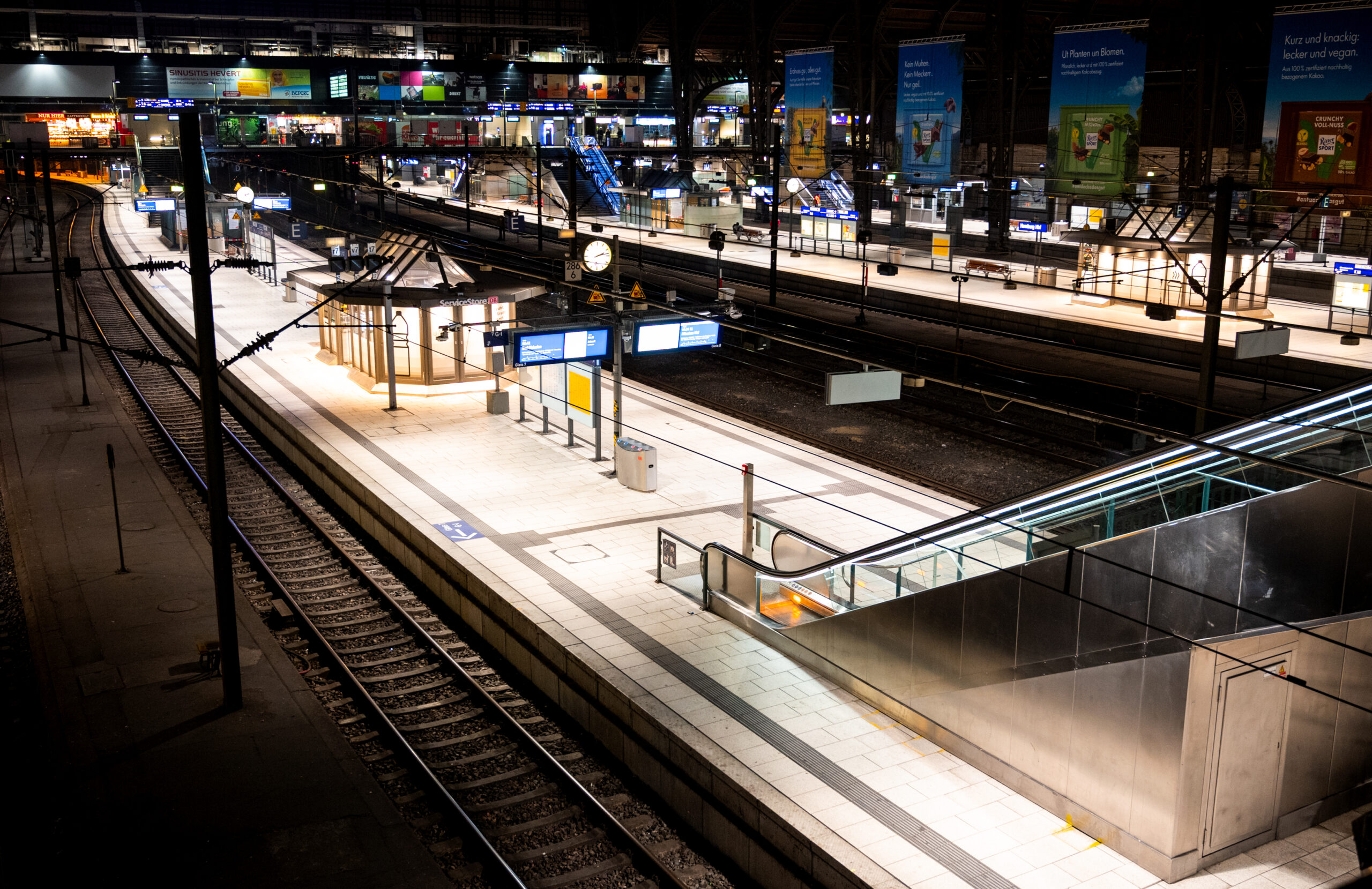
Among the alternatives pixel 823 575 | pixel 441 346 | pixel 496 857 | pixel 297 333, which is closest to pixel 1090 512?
pixel 823 575

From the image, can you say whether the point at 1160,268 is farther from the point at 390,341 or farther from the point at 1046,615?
the point at 1046,615

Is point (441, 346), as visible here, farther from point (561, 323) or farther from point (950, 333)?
point (950, 333)

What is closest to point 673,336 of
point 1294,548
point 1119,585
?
point 1119,585

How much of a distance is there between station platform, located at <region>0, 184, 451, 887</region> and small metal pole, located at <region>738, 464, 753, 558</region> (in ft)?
16.6

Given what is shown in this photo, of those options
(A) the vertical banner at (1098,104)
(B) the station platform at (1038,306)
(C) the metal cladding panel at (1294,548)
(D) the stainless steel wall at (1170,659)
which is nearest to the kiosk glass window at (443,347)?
(B) the station platform at (1038,306)

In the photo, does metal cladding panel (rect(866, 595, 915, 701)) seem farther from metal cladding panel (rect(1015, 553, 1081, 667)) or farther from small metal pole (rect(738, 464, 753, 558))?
small metal pole (rect(738, 464, 753, 558))

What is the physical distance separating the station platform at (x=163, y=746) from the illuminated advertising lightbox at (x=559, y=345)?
5343mm

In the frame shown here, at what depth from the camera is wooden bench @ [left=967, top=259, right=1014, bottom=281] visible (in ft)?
119

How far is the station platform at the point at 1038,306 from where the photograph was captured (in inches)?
1044

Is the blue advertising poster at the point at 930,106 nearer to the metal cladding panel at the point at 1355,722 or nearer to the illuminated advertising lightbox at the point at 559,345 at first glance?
the illuminated advertising lightbox at the point at 559,345

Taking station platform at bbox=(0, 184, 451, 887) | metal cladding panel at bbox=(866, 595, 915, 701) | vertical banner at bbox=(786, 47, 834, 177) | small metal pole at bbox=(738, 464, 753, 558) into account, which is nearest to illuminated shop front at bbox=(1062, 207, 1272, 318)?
vertical banner at bbox=(786, 47, 834, 177)

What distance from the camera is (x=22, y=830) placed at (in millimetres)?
9281

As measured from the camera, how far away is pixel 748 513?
44.8 ft

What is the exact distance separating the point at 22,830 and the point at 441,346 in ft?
52.2
